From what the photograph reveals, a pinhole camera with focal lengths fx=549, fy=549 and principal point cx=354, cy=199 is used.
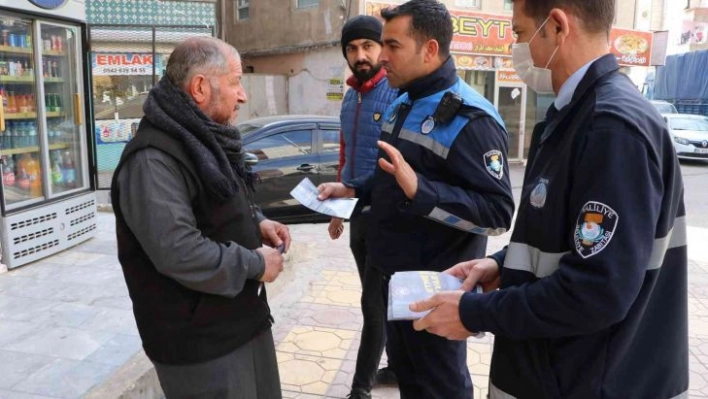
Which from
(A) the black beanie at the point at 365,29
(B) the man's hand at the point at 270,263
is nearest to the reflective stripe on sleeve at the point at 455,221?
(B) the man's hand at the point at 270,263

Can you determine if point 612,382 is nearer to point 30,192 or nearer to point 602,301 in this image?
Result: point 602,301

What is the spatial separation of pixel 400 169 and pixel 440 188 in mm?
197

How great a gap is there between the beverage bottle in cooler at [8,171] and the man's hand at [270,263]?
164 inches

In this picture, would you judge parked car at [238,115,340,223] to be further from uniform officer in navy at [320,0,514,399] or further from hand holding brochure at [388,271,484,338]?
hand holding brochure at [388,271,484,338]

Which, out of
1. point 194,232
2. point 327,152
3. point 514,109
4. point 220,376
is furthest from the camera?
point 514,109

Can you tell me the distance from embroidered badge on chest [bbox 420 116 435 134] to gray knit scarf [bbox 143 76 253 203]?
0.79 metres

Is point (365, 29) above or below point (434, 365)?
above

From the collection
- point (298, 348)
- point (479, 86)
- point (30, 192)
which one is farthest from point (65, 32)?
point (479, 86)

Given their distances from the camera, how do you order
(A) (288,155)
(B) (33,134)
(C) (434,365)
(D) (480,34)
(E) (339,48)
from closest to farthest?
(C) (434,365)
(B) (33,134)
(A) (288,155)
(E) (339,48)
(D) (480,34)

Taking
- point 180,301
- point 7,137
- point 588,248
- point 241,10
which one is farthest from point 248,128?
point 241,10

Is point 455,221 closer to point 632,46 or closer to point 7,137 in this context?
point 7,137

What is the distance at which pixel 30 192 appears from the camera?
5320mm

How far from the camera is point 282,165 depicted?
7328 millimetres

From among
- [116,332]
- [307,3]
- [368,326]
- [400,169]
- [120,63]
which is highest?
[307,3]
